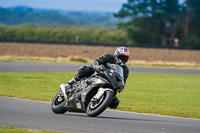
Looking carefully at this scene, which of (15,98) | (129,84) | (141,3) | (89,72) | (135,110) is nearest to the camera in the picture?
(89,72)

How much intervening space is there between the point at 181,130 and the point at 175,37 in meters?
73.3

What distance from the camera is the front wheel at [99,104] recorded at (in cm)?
816

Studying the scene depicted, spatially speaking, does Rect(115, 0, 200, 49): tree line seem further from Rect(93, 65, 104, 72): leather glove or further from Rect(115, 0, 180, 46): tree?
Rect(93, 65, 104, 72): leather glove

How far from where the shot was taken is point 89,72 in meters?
9.14

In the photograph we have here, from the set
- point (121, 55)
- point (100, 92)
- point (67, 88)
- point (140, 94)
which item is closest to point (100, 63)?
point (121, 55)

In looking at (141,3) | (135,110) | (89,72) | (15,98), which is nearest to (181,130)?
(89,72)

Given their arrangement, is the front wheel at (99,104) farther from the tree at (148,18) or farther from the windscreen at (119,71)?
the tree at (148,18)

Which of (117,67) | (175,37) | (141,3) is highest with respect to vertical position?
(117,67)

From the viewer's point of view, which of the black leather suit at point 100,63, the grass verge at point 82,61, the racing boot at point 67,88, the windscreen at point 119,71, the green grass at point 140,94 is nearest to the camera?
the windscreen at point 119,71

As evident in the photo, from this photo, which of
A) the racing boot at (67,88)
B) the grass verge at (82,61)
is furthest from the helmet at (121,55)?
the grass verge at (82,61)

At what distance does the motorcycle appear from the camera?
27.2 feet

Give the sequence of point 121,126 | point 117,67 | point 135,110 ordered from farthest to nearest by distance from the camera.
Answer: point 135,110 → point 117,67 → point 121,126

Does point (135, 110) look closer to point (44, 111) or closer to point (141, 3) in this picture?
point (44, 111)

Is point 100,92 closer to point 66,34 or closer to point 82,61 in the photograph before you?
point 82,61
